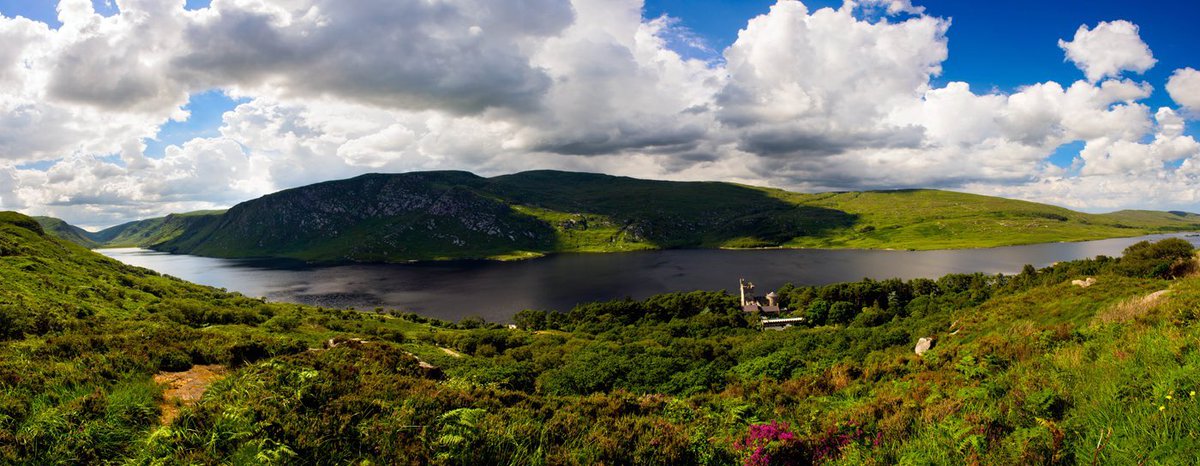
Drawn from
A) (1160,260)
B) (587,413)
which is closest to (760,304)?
(1160,260)

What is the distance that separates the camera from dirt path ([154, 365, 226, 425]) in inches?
370

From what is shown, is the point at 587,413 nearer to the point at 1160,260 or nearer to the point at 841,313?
the point at 1160,260

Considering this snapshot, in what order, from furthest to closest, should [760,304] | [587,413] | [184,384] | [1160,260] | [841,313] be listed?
[760,304]
[841,313]
[1160,260]
[184,384]
[587,413]

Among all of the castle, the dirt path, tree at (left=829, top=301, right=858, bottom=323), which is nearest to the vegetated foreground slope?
the dirt path

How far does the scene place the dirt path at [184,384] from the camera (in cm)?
939

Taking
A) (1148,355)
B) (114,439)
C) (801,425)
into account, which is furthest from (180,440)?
(1148,355)

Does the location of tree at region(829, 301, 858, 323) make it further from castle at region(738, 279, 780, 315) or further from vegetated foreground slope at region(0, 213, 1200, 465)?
vegetated foreground slope at region(0, 213, 1200, 465)

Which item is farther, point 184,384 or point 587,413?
point 184,384

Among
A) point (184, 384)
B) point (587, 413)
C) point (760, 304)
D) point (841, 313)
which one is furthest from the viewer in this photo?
point (760, 304)

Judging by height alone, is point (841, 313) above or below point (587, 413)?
below

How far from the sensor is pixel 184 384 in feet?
38.5

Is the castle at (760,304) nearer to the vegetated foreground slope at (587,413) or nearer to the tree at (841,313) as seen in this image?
the tree at (841,313)

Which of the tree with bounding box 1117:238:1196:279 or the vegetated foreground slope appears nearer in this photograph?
the vegetated foreground slope

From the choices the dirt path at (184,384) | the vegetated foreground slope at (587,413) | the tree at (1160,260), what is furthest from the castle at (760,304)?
the dirt path at (184,384)
